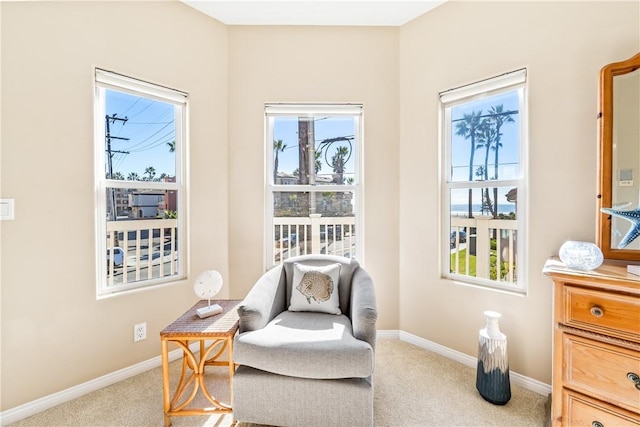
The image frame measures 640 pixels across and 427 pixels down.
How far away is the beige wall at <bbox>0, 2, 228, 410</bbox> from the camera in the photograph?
1568 mm

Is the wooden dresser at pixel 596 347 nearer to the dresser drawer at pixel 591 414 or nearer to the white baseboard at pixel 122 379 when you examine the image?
the dresser drawer at pixel 591 414

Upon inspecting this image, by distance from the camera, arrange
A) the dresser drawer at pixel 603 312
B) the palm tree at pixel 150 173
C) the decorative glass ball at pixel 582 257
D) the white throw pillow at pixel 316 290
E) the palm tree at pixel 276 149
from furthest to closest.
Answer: the palm tree at pixel 276 149 → the palm tree at pixel 150 173 → the white throw pillow at pixel 316 290 → the decorative glass ball at pixel 582 257 → the dresser drawer at pixel 603 312

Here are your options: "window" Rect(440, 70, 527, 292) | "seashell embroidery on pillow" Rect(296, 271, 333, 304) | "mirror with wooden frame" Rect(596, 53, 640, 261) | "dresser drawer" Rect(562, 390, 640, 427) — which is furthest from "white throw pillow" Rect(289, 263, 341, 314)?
"mirror with wooden frame" Rect(596, 53, 640, 261)

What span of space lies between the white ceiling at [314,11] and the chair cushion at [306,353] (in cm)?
237

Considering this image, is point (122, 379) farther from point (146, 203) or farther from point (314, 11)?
point (314, 11)

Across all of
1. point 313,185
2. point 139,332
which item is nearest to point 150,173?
point 139,332

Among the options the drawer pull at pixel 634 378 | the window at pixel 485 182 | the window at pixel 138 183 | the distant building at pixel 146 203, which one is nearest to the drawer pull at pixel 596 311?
the drawer pull at pixel 634 378

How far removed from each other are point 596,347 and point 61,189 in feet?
9.49

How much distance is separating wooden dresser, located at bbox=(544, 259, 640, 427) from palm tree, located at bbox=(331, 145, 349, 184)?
64.3 inches

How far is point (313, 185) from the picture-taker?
255cm

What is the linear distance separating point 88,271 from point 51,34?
1448mm

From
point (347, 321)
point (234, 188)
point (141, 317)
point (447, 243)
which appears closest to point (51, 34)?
point (234, 188)

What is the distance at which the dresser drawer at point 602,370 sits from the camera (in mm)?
1142

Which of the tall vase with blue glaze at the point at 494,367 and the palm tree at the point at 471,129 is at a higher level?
the palm tree at the point at 471,129
